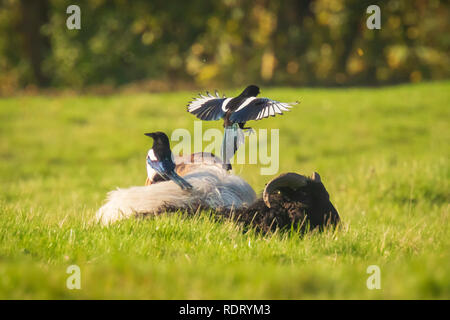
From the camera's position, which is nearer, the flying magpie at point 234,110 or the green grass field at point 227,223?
the green grass field at point 227,223

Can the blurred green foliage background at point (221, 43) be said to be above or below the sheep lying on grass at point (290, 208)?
above

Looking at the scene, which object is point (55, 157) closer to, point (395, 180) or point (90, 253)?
point (395, 180)

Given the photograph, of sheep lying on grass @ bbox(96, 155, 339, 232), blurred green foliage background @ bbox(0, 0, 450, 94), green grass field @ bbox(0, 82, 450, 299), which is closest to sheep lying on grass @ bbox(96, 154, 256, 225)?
sheep lying on grass @ bbox(96, 155, 339, 232)

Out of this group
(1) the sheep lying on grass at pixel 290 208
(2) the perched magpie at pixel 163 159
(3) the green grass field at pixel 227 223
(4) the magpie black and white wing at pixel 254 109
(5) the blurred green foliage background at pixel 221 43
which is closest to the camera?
(3) the green grass field at pixel 227 223

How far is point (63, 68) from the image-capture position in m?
20.5

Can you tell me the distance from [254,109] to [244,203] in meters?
0.85

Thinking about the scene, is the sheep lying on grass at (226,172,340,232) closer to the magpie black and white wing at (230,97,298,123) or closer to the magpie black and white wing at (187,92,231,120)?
the magpie black and white wing at (230,97,298,123)

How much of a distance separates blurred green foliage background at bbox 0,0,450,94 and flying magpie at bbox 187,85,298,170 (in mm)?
16343

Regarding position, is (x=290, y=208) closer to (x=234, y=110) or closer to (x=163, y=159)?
(x=234, y=110)

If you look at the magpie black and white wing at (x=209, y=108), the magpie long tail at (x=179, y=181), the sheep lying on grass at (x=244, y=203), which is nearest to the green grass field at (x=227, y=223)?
the sheep lying on grass at (x=244, y=203)

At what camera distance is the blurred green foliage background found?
68.5 ft

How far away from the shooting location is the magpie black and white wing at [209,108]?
4.45m

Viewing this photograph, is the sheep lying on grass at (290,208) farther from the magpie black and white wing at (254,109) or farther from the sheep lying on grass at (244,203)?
the magpie black and white wing at (254,109)

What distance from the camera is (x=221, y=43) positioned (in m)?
22.8
